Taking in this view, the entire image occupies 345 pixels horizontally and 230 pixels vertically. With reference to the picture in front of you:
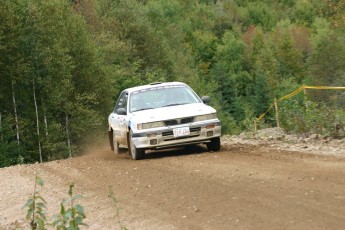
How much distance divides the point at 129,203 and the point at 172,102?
22.4 ft

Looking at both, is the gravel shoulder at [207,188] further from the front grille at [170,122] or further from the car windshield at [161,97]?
the car windshield at [161,97]

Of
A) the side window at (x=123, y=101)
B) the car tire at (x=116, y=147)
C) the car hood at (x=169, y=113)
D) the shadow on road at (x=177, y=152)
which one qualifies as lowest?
the shadow on road at (x=177, y=152)

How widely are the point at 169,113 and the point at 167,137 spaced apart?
0.56 m

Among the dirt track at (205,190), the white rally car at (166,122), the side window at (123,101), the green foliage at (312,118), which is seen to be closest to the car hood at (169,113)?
the white rally car at (166,122)

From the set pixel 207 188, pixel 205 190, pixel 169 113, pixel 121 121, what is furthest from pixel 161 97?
pixel 205 190

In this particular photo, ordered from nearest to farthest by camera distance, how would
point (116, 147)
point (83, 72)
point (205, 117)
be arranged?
point (205, 117) < point (116, 147) < point (83, 72)

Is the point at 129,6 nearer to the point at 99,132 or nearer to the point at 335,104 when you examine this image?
the point at 99,132

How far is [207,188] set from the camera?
10648 millimetres

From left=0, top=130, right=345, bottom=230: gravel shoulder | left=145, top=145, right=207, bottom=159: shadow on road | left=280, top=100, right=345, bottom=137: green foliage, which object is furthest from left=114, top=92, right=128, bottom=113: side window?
left=280, top=100, right=345, bottom=137: green foliage

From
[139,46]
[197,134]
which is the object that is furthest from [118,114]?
[139,46]

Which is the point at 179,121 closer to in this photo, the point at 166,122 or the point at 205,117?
the point at 166,122

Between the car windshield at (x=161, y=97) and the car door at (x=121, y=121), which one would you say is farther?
the car door at (x=121, y=121)

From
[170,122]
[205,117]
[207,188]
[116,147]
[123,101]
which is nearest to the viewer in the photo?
[207,188]

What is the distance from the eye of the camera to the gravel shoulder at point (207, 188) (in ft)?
28.2
